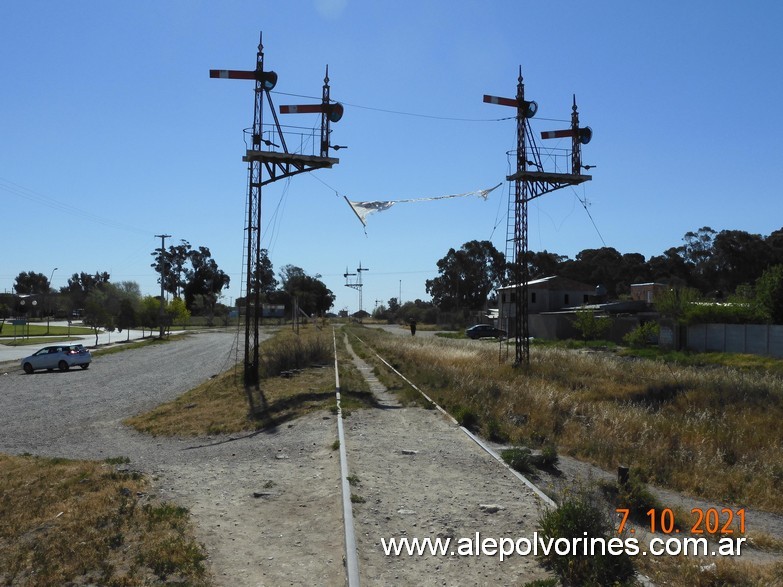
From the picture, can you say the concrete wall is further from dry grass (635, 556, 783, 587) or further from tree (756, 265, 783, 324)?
dry grass (635, 556, 783, 587)

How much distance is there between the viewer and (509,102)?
26.4 meters

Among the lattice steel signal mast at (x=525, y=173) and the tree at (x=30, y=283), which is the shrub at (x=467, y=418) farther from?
the tree at (x=30, y=283)

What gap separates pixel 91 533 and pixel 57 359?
3252 centimetres

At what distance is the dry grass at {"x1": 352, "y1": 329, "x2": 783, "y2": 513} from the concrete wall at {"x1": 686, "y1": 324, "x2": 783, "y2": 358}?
1613 cm

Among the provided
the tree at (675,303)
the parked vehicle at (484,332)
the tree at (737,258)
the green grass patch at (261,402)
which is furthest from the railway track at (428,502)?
the tree at (737,258)

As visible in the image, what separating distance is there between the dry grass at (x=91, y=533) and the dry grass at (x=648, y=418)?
6583mm

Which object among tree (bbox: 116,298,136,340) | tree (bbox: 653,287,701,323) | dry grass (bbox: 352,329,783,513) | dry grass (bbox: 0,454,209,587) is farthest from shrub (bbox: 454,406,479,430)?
tree (bbox: 116,298,136,340)

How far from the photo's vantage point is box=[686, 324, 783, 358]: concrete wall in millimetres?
39031

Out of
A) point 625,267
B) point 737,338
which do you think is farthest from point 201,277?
point 737,338

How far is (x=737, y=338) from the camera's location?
138 ft

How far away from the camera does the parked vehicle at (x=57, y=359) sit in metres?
35.7

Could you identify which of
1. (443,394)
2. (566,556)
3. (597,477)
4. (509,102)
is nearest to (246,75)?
(509,102)

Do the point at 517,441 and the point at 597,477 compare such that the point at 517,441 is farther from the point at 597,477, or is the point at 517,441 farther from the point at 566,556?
the point at 566,556

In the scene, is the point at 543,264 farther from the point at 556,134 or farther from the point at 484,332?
the point at 556,134
